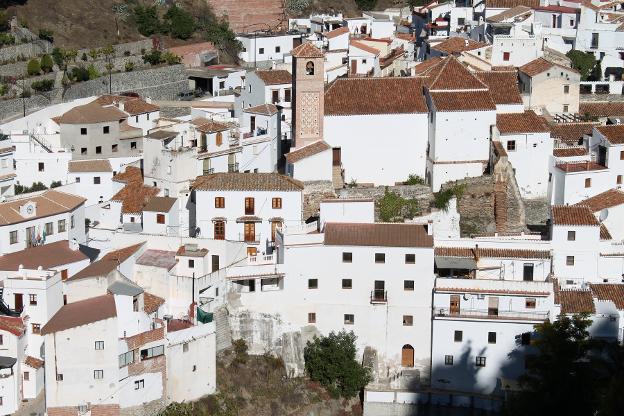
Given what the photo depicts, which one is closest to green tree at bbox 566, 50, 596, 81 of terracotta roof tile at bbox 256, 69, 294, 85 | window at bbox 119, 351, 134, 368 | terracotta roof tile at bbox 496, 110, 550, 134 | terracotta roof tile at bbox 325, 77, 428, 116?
terracotta roof tile at bbox 496, 110, 550, 134

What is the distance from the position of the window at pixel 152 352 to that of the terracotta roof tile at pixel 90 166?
1072 centimetres

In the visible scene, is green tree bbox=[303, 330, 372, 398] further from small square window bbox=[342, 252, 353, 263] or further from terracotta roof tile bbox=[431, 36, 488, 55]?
terracotta roof tile bbox=[431, 36, 488, 55]

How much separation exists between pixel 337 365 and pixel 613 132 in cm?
1278

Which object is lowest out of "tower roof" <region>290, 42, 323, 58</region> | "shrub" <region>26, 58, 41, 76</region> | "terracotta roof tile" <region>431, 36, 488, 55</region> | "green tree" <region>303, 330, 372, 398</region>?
"green tree" <region>303, 330, 372, 398</region>

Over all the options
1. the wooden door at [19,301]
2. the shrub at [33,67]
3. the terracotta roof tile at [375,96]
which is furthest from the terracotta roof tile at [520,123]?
the shrub at [33,67]

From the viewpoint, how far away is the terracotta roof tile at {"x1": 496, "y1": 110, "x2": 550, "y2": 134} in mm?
42000

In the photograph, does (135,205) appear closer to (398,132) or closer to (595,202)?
(398,132)

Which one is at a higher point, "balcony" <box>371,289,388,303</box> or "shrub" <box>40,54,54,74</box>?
"shrub" <box>40,54,54,74</box>

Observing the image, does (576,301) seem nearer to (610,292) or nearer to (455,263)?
(610,292)

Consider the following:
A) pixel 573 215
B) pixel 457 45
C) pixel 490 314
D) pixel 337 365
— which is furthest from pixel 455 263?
pixel 457 45

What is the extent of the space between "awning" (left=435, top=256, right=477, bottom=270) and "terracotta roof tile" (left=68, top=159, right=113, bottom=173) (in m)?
11.8

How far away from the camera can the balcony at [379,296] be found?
36094 mm

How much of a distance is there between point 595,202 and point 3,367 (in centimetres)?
1818

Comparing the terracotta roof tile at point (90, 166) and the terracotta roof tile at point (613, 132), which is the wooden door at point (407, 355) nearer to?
the terracotta roof tile at point (613, 132)
